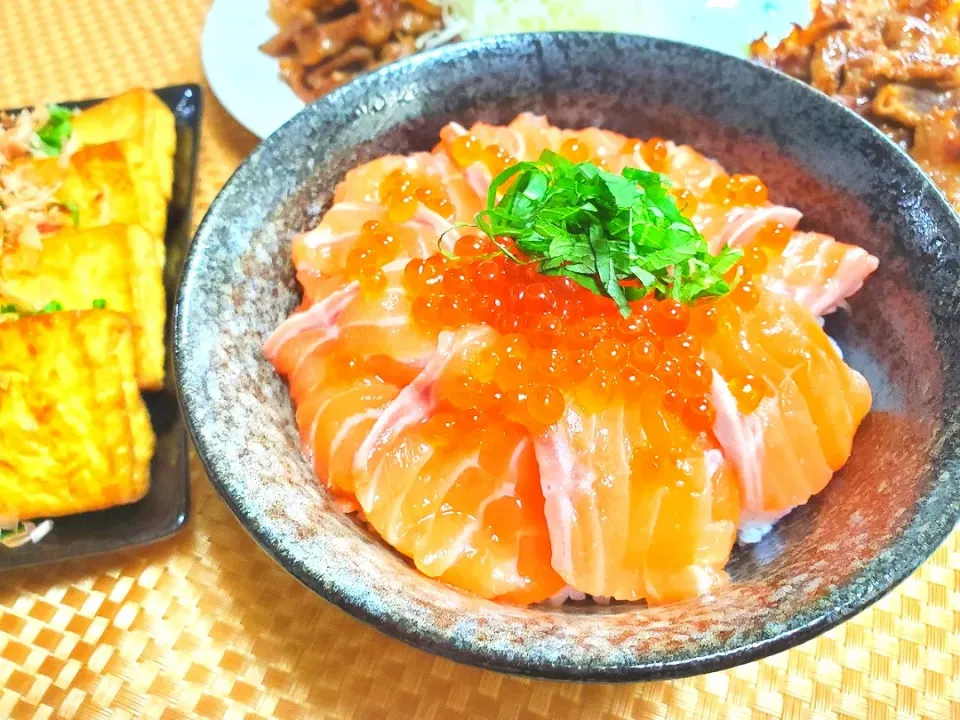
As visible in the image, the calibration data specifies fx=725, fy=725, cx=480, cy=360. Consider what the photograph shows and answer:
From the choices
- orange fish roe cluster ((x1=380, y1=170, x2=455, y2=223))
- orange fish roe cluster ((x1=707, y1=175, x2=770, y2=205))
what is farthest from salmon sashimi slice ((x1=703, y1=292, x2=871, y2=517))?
orange fish roe cluster ((x1=380, y1=170, x2=455, y2=223))

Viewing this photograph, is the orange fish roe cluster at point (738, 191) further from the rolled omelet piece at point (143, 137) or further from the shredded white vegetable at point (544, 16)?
the rolled omelet piece at point (143, 137)

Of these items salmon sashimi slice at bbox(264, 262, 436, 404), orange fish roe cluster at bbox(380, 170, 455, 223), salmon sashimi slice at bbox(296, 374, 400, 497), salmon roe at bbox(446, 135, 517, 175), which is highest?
salmon roe at bbox(446, 135, 517, 175)

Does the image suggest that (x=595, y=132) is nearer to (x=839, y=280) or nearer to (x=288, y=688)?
(x=839, y=280)

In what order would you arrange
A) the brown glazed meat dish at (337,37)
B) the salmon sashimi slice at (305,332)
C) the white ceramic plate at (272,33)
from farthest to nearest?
the brown glazed meat dish at (337,37) < the white ceramic plate at (272,33) < the salmon sashimi slice at (305,332)

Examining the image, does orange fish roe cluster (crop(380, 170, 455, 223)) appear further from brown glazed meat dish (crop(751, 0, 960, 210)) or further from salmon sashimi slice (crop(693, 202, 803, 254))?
brown glazed meat dish (crop(751, 0, 960, 210))

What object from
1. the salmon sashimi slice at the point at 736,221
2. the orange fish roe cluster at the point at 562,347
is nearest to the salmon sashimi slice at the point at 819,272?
the salmon sashimi slice at the point at 736,221

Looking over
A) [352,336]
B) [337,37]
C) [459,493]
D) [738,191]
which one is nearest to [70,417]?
[352,336]

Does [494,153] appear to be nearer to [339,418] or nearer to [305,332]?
[305,332]
